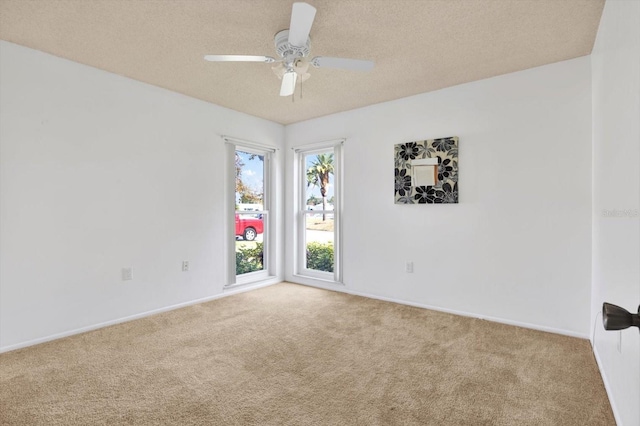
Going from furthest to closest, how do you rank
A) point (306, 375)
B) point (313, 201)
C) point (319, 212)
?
point (313, 201), point (319, 212), point (306, 375)

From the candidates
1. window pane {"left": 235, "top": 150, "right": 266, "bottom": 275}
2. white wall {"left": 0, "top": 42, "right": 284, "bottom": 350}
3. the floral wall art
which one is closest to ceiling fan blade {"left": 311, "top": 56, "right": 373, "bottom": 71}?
the floral wall art

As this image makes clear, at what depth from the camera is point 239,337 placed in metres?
2.75

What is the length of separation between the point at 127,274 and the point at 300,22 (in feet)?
9.28

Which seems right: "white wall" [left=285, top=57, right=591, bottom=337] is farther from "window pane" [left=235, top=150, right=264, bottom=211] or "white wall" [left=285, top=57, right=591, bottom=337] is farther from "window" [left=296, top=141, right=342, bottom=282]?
→ "window pane" [left=235, top=150, right=264, bottom=211]

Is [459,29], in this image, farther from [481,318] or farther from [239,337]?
[239,337]

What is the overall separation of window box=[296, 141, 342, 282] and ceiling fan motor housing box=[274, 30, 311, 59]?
2052 millimetres

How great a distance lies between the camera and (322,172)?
15.1 ft

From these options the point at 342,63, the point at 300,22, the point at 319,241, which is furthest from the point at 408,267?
the point at 300,22

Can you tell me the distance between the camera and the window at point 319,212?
432cm

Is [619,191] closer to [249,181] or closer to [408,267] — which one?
[408,267]

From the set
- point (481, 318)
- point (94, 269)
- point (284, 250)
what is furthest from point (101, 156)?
point (481, 318)

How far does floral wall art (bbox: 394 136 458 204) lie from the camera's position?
3.30m

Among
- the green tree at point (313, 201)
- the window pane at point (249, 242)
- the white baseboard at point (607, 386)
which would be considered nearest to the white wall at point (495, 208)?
the white baseboard at point (607, 386)

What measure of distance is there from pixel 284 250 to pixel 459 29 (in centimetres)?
→ 356
